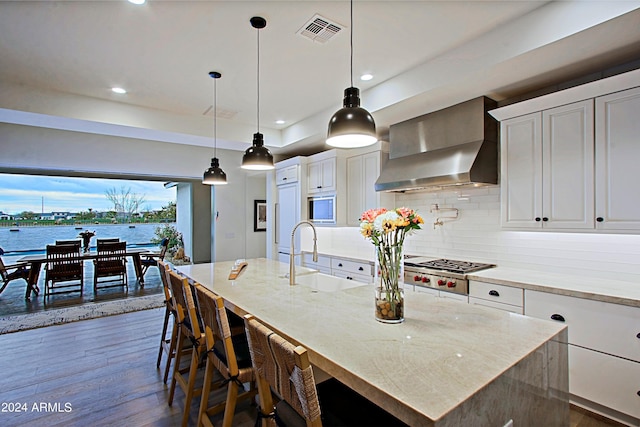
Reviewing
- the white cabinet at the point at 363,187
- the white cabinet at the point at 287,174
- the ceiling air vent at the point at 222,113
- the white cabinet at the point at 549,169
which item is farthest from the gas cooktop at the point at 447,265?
the ceiling air vent at the point at 222,113

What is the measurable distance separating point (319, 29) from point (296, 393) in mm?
2444

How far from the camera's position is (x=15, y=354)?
342 centimetres

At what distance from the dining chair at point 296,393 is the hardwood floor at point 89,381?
1.11 metres

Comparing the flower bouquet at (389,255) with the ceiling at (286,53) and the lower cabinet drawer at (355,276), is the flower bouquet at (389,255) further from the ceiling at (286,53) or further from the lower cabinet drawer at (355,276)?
the lower cabinet drawer at (355,276)

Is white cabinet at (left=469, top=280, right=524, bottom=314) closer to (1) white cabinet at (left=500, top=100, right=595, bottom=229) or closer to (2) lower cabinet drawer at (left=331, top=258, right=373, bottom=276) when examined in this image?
(1) white cabinet at (left=500, top=100, right=595, bottom=229)

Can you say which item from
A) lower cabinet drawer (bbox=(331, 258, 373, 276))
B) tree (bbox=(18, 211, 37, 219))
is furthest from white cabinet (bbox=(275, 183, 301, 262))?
tree (bbox=(18, 211, 37, 219))

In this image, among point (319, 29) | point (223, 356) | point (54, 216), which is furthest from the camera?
point (54, 216)

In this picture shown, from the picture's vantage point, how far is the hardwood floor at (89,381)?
7.54 feet

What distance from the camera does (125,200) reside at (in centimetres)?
848

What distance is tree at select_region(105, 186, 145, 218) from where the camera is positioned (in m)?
8.27

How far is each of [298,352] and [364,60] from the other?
268 centimetres

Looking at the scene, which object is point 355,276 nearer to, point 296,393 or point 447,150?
point 447,150

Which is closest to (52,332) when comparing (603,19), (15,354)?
(15,354)

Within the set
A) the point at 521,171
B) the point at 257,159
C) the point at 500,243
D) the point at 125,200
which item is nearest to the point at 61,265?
the point at 125,200
